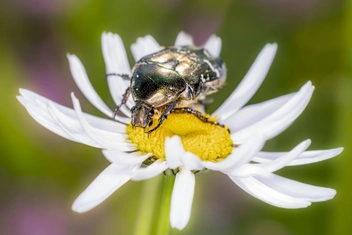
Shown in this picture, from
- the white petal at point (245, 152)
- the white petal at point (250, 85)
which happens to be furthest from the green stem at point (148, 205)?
the white petal at point (245, 152)

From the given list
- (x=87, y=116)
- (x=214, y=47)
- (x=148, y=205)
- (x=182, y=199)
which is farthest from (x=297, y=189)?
(x=214, y=47)

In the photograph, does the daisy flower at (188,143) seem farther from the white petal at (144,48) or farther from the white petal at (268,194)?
the white petal at (144,48)

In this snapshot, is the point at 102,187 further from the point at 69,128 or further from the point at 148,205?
the point at 148,205

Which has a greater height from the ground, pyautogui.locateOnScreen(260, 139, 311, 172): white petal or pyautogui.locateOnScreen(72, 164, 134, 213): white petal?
pyautogui.locateOnScreen(260, 139, 311, 172): white petal

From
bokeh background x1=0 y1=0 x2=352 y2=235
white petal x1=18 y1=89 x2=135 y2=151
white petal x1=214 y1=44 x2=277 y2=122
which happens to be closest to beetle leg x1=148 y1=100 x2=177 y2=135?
white petal x1=18 y1=89 x2=135 y2=151

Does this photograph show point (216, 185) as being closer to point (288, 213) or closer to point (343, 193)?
point (288, 213)

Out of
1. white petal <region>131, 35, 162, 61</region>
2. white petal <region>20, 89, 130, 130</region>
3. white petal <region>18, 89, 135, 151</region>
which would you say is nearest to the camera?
white petal <region>18, 89, 135, 151</region>

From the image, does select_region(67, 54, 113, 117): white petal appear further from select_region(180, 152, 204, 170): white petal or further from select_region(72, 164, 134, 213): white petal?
select_region(180, 152, 204, 170): white petal
